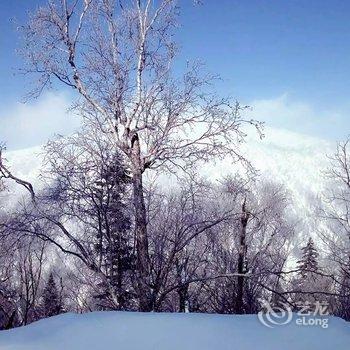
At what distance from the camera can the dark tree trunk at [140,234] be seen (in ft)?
19.8

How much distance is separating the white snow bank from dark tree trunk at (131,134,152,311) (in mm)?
3124

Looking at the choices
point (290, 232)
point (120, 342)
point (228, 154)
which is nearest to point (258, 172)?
point (228, 154)

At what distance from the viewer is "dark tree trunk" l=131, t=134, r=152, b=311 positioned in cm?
603

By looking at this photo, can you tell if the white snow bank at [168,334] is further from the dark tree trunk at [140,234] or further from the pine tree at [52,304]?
the pine tree at [52,304]

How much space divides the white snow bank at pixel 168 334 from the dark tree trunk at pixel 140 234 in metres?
3.12

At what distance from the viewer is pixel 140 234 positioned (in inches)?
246

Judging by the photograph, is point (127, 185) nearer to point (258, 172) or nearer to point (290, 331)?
point (258, 172)

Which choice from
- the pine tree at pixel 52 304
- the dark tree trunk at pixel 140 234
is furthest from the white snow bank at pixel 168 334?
the pine tree at pixel 52 304

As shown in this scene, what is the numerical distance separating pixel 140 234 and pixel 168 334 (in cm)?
368

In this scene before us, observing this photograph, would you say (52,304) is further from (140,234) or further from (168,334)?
(168,334)

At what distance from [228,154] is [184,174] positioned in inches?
36.8

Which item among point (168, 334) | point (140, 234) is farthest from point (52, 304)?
point (168, 334)

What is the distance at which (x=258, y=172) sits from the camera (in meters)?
6.62

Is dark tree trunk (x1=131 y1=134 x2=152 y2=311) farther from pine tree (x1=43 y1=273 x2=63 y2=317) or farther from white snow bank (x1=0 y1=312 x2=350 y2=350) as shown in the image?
pine tree (x1=43 y1=273 x2=63 y2=317)
